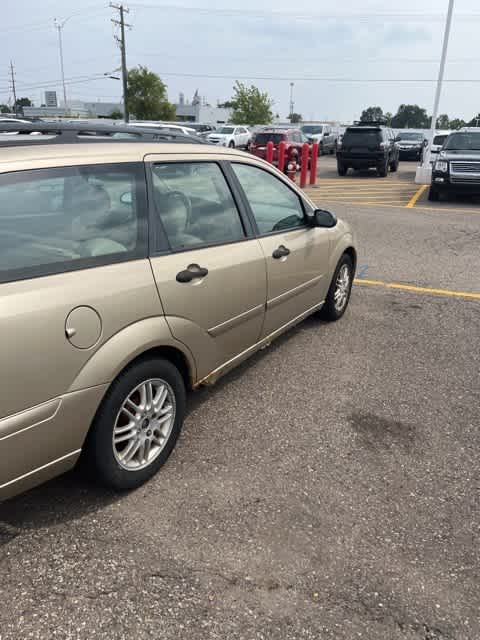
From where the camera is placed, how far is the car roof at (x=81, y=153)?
7.13 ft

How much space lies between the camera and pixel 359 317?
5.47 m

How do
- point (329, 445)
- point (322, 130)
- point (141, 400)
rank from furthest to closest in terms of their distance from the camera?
point (322, 130) → point (329, 445) → point (141, 400)

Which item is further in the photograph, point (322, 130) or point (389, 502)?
point (322, 130)

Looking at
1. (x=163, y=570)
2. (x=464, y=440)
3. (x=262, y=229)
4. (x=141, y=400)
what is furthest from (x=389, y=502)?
(x=262, y=229)

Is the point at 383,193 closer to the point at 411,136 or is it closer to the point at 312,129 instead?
the point at 411,136

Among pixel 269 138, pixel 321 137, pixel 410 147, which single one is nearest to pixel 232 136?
pixel 321 137

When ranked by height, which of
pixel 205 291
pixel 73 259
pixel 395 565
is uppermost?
pixel 73 259

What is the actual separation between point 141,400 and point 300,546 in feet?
3.37

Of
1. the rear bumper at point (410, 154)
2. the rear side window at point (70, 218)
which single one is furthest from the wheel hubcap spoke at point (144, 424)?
the rear bumper at point (410, 154)

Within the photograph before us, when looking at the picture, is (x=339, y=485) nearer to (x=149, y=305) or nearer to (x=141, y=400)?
(x=141, y=400)

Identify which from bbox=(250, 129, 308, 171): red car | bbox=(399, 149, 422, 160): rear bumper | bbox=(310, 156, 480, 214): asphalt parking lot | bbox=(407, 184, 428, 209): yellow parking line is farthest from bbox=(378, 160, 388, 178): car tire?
bbox=(399, 149, 422, 160): rear bumper

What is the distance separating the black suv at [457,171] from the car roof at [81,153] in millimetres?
11625

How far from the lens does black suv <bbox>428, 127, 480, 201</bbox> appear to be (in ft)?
42.3

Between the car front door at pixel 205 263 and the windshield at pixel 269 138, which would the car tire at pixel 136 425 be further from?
the windshield at pixel 269 138
